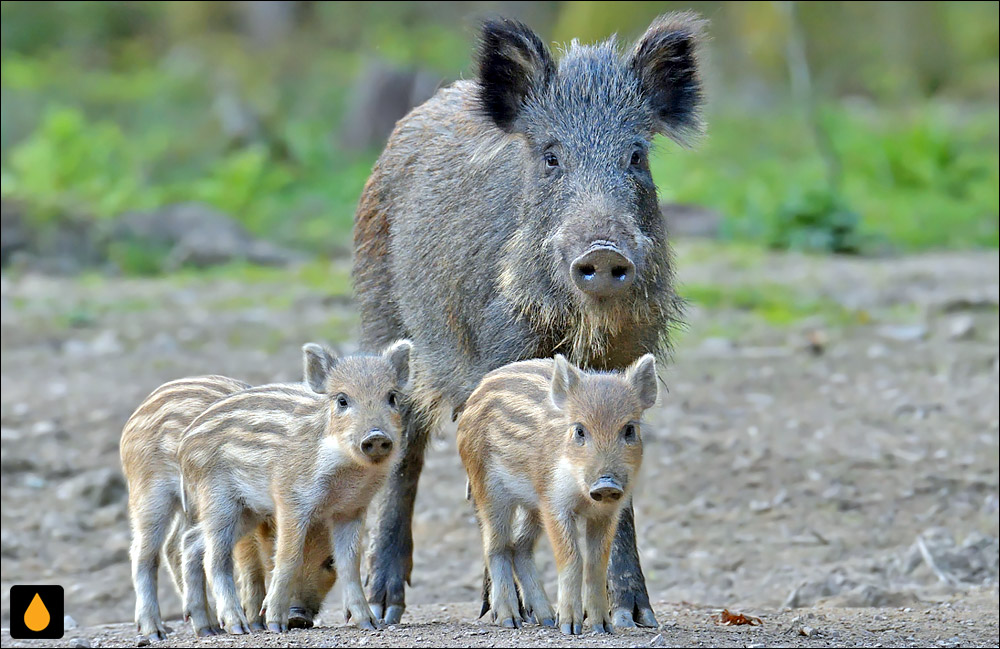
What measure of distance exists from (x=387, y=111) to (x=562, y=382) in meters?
15.4

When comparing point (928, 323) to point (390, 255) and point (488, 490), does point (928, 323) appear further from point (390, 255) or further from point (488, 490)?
point (488, 490)

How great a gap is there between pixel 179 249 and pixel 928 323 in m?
7.69

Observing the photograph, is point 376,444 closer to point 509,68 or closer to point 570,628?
point 570,628

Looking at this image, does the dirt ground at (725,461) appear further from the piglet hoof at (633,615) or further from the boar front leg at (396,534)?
the boar front leg at (396,534)

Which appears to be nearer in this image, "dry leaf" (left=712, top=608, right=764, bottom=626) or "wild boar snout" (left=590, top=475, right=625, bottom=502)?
"wild boar snout" (left=590, top=475, right=625, bottom=502)

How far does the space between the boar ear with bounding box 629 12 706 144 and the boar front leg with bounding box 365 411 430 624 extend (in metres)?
1.89

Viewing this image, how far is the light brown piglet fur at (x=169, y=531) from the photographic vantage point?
18.4 feet

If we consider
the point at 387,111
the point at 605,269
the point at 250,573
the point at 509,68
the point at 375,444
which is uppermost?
the point at 387,111

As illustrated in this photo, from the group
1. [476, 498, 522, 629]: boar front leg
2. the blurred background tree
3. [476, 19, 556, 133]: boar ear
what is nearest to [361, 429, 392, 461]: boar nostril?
[476, 498, 522, 629]: boar front leg

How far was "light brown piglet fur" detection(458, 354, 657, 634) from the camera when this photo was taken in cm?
491

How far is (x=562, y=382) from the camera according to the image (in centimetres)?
507


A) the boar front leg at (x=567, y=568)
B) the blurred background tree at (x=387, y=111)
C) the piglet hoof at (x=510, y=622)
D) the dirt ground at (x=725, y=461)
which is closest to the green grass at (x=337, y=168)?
the blurred background tree at (x=387, y=111)

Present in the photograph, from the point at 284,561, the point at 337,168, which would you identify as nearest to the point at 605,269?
the point at 284,561

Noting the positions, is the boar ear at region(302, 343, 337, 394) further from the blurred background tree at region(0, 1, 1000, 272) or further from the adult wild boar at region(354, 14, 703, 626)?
the blurred background tree at region(0, 1, 1000, 272)
